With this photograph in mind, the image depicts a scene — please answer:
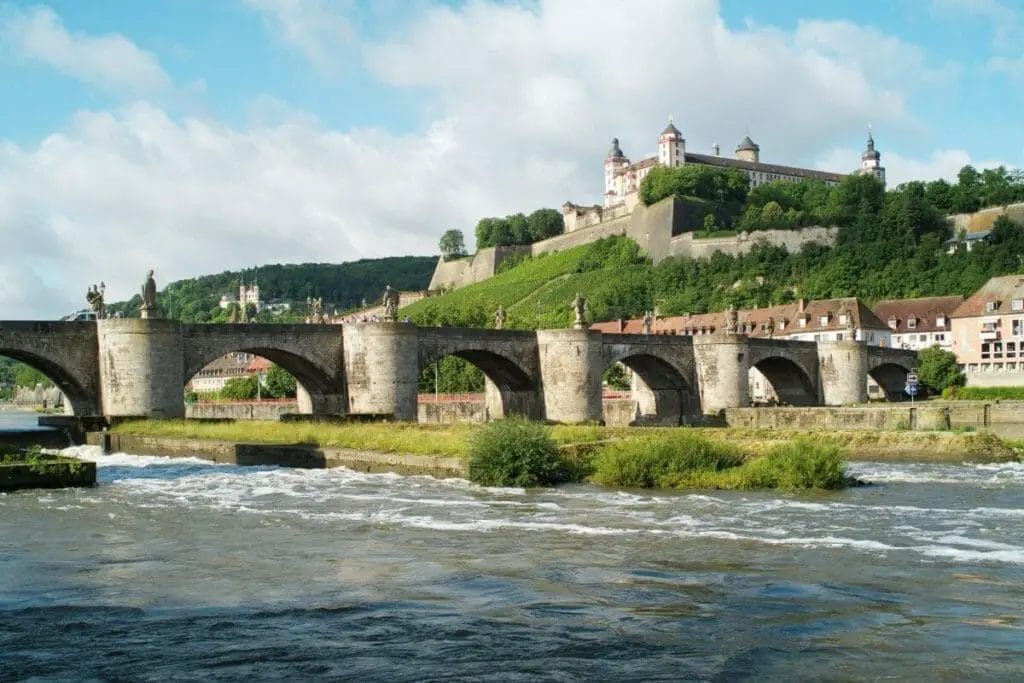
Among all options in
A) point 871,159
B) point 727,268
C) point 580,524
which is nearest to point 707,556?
point 580,524

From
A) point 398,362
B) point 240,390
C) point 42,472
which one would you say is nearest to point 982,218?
point 240,390

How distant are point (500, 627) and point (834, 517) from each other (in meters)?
10.7

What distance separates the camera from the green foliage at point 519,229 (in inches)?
6555

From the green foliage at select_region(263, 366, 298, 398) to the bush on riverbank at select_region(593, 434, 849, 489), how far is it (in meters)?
77.8

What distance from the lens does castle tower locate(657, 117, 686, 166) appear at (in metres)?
169

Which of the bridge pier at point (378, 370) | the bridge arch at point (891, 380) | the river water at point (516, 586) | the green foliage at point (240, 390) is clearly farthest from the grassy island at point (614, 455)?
the green foliage at point (240, 390)

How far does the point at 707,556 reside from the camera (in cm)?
1695

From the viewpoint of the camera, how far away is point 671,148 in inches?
6644

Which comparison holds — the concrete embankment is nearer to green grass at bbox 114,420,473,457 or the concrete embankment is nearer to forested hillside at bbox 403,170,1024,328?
green grass at bbox 114,420,473,457

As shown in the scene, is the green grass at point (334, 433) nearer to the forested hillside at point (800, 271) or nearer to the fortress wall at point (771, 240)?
the forested hillside at point (800, 271)

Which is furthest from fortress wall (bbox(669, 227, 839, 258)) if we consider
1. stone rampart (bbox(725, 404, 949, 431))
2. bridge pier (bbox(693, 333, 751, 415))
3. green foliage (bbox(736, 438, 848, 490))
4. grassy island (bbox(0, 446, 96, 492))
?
grassy island (bbox(0, 446, 96, 492))

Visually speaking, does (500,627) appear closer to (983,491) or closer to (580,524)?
(580,524)

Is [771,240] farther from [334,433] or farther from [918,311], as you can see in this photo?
[334,433]

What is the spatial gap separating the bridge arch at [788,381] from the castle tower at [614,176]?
347 ft
